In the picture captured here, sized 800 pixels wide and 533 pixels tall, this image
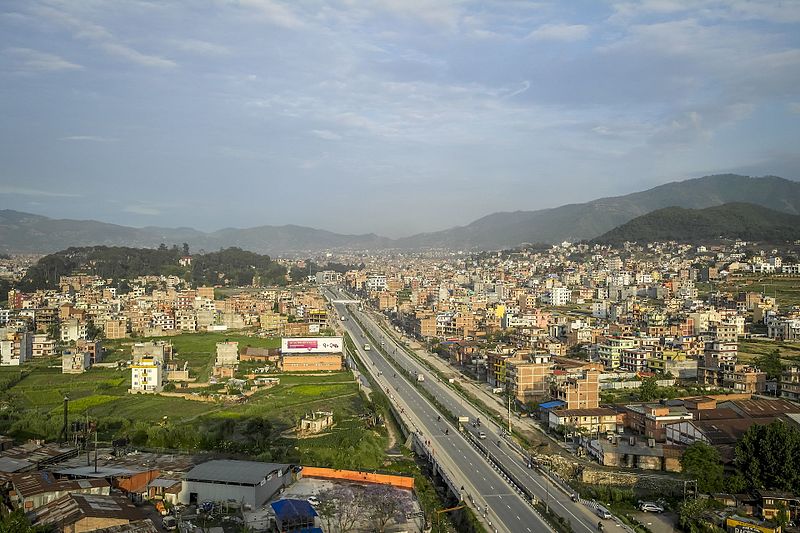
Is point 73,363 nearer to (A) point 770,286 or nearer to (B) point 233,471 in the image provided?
(B) point 233,471

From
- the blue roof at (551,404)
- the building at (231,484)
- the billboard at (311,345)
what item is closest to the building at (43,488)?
the building at (231,484)

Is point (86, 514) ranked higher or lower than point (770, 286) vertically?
lower

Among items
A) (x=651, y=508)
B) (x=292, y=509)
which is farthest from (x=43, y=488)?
(x=651, y=508)

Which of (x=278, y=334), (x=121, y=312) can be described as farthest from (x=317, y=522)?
(x=121, y=312)

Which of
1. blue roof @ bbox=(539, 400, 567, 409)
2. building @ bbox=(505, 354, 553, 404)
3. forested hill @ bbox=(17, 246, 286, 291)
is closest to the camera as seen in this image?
blue roof @ bbox=(539, 400, 567, 409)

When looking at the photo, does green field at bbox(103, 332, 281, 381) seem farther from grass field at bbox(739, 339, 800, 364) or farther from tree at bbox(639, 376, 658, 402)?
grass field at bbox(739, 339, 800, 364)

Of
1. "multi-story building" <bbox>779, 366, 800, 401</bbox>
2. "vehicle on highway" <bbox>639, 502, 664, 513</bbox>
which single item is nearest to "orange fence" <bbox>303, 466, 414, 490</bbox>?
"vehicle on highway" <bbox>639, 502, 664, 513</bbox>

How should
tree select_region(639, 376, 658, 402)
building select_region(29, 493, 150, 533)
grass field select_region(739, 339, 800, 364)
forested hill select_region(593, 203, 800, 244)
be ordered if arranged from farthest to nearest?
forested hill select_region(593, 203, 800, 244) < grass field select_region(739, 339, 800, 364) < tree select_region(639, 376, 658, 402) < building select_region(29, 493, 150, 533)
